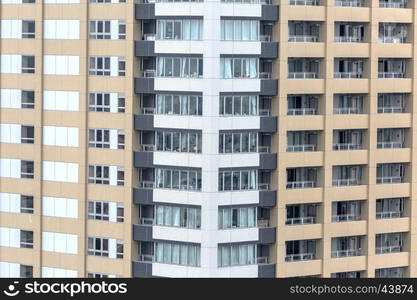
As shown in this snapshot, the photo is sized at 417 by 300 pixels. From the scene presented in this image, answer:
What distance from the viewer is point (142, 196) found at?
396 feet

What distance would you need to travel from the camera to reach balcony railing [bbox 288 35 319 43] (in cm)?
12150

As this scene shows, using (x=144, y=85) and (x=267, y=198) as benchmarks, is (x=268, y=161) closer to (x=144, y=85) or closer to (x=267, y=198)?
(x=267, y=198)

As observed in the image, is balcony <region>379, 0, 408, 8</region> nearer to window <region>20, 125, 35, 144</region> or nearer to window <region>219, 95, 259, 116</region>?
window <region>219, 95, 259, 116</region>

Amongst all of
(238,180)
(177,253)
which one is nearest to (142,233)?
(177,253)

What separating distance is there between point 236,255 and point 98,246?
8701 millimetres

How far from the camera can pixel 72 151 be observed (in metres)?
122

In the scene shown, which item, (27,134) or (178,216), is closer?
(178,216)

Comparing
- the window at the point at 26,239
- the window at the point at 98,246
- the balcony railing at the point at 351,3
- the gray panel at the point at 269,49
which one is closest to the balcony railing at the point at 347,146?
the gray panel at the point at 269,49

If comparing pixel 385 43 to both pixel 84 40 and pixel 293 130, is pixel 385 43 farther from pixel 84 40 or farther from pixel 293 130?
pixel 84 40

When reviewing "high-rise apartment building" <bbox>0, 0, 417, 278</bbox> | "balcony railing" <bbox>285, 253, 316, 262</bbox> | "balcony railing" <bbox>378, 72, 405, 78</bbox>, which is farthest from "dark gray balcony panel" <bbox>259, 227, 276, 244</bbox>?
"balcony railing" <bbox>378, 72, 405, 78</bbox>

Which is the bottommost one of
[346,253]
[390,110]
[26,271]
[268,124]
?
[26,271]

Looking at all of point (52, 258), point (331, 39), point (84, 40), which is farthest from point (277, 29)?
point (52, 258)

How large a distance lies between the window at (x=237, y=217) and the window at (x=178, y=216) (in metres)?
1.43

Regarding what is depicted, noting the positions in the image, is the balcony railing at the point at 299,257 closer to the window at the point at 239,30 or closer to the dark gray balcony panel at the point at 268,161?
the dark gray balcony panel at the point at 268,161
